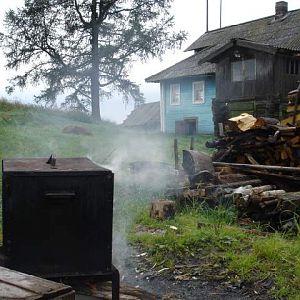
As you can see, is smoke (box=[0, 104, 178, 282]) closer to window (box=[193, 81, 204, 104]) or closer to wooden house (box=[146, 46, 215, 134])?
wooden house (box=[146, 46, 215, 134])

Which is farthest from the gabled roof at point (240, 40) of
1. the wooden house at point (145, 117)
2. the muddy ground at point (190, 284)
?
the muddy ground at point (190, 284)

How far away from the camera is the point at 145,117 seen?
42906 millimetres

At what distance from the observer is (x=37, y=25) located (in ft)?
86.8

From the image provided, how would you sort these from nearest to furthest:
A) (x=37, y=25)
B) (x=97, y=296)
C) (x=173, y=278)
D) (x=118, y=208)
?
(x=97, y=296) → (x=173, y=278) → (x=118, y=208) → (x=37, y=25)

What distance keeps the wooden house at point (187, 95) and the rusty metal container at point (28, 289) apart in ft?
71.0

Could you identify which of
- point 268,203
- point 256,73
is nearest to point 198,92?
point 256,73

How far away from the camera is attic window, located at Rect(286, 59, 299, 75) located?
1942 cm

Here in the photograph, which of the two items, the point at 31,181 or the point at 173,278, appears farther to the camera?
the point at 173,278

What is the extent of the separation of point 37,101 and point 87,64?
3.92 meters

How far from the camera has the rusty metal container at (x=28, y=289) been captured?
6.67ft

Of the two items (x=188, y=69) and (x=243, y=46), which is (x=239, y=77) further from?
(x=188, y=69)

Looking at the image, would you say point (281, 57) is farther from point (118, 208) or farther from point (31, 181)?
point (31, 181)

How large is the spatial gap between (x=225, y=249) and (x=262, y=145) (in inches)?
153

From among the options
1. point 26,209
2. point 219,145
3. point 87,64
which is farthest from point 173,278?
point 87,64
